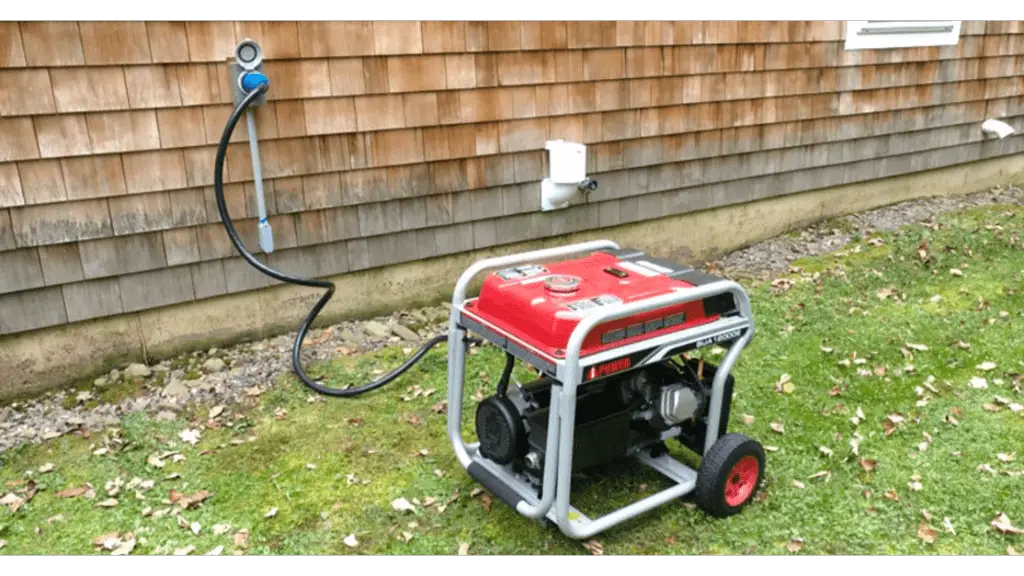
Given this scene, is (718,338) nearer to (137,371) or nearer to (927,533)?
(927,533)

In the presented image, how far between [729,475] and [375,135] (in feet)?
9.28

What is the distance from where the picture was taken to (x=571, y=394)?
2.79 metres

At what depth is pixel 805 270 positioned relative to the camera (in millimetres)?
6219

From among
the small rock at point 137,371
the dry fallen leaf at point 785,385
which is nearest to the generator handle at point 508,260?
the dry fallen leaf at point 785,385

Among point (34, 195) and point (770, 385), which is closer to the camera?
point (34, 195)

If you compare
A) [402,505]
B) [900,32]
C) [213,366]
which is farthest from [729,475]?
[900,32]

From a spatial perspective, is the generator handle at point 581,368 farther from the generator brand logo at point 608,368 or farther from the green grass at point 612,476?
the green grass at point 612,476

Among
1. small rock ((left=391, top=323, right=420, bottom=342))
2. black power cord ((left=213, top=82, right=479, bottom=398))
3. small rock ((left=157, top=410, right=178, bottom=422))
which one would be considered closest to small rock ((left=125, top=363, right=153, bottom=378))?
small rock ((left=157, top=410, right=178, bottom=422))

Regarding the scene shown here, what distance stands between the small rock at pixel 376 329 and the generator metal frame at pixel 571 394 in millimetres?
1701

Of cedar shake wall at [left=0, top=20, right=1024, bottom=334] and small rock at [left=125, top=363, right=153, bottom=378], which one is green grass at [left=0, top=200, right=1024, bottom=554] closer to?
small rock at [left=125, top=363, right=153, bottom=378]

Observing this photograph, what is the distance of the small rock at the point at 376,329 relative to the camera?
16.9 feet

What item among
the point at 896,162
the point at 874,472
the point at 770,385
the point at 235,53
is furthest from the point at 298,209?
the point at 896,162

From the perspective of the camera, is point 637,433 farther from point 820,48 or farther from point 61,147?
point 820,48
